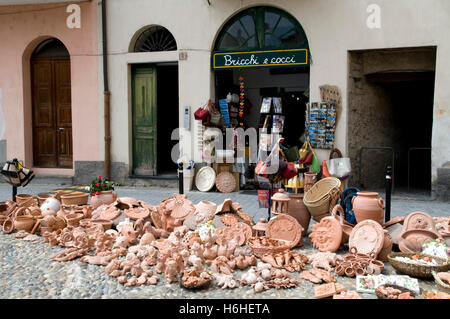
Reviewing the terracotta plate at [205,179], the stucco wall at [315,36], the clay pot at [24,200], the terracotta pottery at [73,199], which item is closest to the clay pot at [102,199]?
the terracotta pottery at [73,199]

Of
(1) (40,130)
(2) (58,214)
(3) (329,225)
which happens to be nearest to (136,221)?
(2) (58,214)

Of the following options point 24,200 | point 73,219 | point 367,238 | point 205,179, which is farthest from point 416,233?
point 24,200

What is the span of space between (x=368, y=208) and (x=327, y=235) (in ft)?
2.13

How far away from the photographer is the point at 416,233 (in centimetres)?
538

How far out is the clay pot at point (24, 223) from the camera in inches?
265

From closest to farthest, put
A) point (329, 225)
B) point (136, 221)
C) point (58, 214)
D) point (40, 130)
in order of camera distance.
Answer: point (329, 225), point (136, 221), point (58, 214), point (40, 130)

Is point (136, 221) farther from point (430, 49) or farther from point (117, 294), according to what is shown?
point (430, 49)

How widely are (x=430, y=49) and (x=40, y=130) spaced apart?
31.2 feet

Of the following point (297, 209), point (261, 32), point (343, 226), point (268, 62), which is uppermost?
point (261, 32)

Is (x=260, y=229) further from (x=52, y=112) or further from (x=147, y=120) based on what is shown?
(x=52, y=112)

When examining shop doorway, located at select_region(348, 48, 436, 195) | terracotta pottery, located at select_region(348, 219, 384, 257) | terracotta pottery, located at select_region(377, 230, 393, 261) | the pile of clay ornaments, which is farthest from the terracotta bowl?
shop doorway, located at select_region(348, 48, 436, 195)

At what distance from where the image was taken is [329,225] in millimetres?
5676

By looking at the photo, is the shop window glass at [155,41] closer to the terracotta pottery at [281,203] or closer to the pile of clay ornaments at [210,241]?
the pile of clay ornaments at [210,241]

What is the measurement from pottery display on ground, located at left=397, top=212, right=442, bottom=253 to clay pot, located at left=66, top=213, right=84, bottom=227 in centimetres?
433
